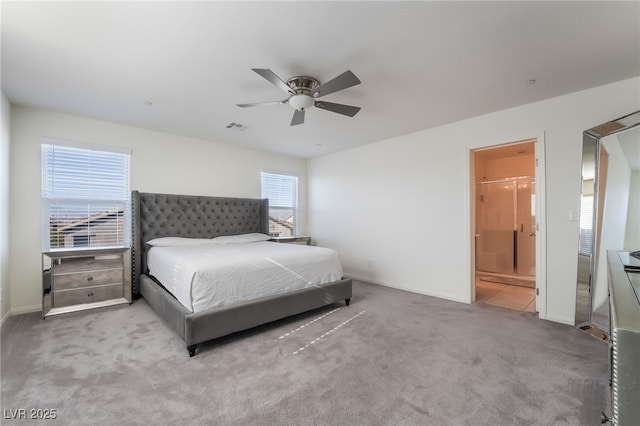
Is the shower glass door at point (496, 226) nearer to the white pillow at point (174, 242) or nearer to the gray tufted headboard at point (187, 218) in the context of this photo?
the gray tufted headboard at point (187, 218)

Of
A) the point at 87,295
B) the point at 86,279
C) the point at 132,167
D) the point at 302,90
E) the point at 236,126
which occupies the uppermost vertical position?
the point at 236,126

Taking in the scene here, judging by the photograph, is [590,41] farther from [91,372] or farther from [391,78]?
[91,372]

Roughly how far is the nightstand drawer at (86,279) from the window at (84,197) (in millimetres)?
501

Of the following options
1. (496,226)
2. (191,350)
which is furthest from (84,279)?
(496,226)

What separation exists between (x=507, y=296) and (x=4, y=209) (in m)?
6.48

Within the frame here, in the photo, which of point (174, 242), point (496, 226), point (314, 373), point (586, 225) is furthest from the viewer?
point (496, 226)

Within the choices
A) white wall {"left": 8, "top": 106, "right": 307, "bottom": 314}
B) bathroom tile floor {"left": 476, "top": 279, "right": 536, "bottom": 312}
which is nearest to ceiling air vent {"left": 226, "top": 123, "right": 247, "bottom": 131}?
white wall {"left": 8, "top": 106, "right": 307, "bottom": 314}

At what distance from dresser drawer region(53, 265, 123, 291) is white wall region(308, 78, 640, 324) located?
11.7 feet

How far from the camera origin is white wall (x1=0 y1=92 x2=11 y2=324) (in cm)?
293

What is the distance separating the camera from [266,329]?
9.42 ft

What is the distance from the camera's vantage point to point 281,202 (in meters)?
5.86

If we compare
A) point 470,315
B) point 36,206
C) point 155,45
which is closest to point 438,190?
point 470,315

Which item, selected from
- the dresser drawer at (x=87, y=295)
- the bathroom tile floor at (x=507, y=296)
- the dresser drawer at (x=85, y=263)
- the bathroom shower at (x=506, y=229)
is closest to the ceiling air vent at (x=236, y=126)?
the dresser drawer at (x=85, y=263)

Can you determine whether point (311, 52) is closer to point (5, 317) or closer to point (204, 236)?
point (204, 236)
